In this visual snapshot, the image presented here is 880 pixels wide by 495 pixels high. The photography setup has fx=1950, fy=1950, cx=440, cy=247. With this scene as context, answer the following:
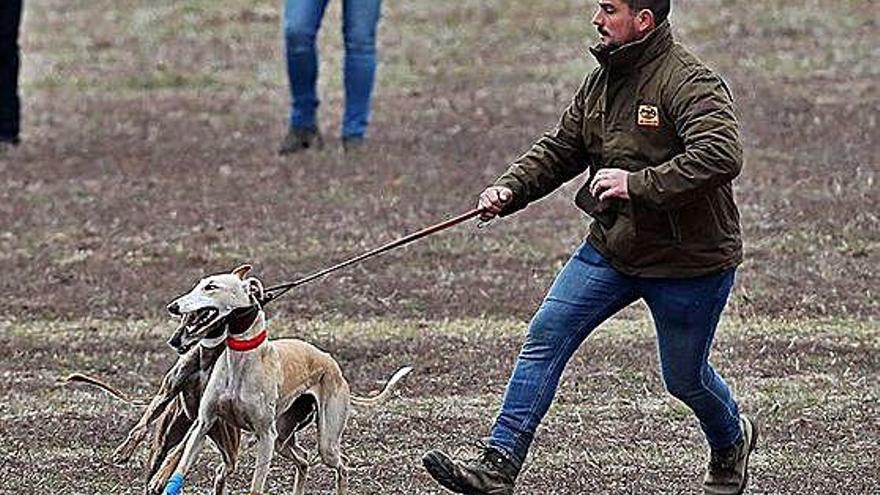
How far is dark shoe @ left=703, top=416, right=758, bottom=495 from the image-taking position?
636 cm

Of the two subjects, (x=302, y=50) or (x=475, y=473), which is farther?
(x=302, y=50)

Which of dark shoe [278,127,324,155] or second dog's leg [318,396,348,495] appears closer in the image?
second dog's leg [318,396,348,495]

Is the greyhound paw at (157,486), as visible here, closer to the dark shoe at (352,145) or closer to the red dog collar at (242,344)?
the red dog collar at (242,344)

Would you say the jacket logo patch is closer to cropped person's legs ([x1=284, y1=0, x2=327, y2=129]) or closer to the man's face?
the man's face

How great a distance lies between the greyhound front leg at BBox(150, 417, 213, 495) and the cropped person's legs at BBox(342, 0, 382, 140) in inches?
305

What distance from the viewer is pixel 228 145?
48.2 feet

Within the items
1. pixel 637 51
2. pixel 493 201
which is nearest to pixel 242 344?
pixel 493 201

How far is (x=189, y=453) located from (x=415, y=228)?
6266mm

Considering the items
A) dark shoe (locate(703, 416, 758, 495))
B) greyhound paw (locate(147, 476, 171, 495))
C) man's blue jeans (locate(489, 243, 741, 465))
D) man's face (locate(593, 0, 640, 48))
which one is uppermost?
man's face (locate(593, 0, 640, 48))

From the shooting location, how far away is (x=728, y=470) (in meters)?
6.37

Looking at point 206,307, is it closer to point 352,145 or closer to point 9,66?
point 352,145

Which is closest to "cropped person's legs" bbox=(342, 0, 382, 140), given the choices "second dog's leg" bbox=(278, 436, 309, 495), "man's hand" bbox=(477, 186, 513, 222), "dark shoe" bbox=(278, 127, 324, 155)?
"dark shoe" bbox=(278, 127, 324, 155)

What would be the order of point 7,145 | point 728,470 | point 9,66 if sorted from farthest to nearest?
point 7,145 < point 9,66 < point 728,470

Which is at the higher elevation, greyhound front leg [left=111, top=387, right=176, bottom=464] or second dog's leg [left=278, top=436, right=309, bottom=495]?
greyhound front leg [left=111, top=387, right=176, bottom=464]
